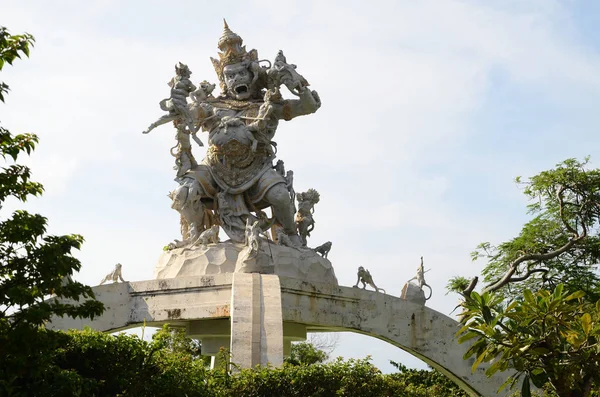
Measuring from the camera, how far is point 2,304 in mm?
9156

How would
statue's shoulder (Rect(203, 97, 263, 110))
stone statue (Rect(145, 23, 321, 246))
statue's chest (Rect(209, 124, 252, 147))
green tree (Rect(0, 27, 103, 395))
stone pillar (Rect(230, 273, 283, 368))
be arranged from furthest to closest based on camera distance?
1. statue's shoulder (Rect(203, 97, 263, 110))
2. statue's chest (Rect(209, 124, 252, 147))
3. stone statue (Rect(145, 23, 321, 246))
4. stone pillar (Rect(230, 273, 283, 368))
5. green tree (Rect(0, 27, 103, 395))

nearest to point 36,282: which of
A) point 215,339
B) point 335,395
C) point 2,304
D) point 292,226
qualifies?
point 2,304

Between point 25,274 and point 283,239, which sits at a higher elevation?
point 283,239

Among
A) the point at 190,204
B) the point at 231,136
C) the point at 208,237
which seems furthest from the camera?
the point at 231,136

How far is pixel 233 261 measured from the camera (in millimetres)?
16953

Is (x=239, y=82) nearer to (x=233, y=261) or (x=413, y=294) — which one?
(x=233, y=261)

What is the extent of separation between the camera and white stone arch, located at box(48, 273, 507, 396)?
48.8 ft

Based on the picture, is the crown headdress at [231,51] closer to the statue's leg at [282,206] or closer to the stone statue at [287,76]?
the stone statue at [287,76]

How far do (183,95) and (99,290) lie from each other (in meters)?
4.24

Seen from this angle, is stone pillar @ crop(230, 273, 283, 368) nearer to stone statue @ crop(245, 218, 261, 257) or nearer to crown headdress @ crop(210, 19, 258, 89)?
stone statue @ crop(245, 218, 261, 257)

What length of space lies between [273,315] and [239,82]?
598 centimetres

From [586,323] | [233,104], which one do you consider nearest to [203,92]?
[233,104]

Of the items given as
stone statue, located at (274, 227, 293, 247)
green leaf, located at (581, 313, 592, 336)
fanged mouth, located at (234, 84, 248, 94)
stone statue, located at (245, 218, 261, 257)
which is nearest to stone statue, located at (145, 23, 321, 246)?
stone statue, located at (274, 227, 293, 247)

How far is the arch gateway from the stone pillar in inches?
1.3
